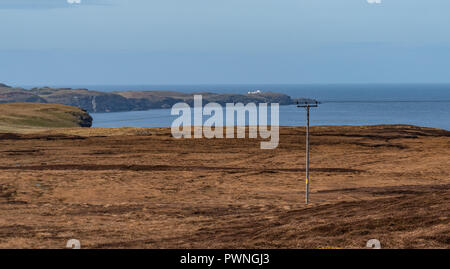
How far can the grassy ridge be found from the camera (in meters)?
88.6

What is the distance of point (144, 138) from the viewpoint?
6762cm

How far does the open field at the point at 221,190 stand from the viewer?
24.3m

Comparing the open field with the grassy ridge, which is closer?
the open field

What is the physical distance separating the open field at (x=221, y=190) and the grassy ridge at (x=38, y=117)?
20391 mm

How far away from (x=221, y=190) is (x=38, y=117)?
6589 cm

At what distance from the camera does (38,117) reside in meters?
96.9

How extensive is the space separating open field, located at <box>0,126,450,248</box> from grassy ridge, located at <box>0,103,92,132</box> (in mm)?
20391

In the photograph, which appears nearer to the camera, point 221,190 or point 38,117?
point 221,190

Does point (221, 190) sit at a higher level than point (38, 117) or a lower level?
lower

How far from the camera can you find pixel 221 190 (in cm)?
3975

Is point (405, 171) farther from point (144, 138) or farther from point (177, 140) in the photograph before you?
point (144, 138)

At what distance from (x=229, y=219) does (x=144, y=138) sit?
39.7 metres

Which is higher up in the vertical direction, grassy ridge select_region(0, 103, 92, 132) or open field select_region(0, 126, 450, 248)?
grassy ridge select_region(0, 103, 92, 132)
